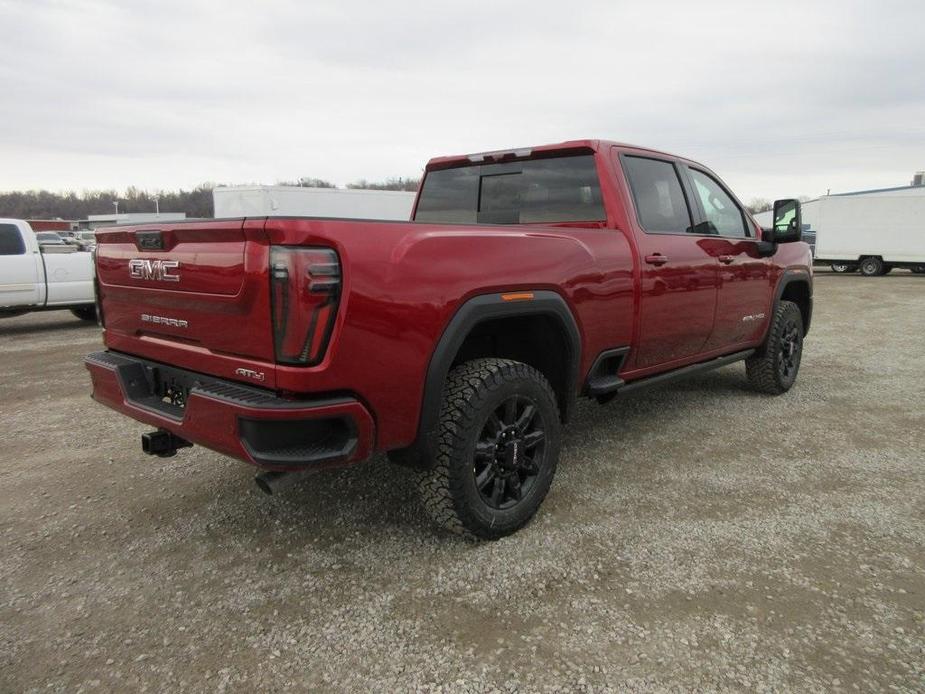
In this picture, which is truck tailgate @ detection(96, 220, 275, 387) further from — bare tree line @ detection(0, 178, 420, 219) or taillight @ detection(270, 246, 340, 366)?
bare tree line @ detection(0, 178, 420, 219)

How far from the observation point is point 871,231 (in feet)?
72.3

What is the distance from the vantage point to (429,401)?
8.40ft

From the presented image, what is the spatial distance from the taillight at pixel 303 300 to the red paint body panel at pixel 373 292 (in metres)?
0.03

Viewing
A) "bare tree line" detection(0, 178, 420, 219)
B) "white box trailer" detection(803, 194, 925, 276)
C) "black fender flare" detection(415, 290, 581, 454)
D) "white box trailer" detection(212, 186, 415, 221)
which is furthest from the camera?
"bare tree line" detection(0, 178, 420, 219)

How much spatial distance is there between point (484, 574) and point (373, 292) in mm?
1275

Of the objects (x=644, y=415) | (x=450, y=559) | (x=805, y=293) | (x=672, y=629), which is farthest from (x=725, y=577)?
(x=805, y=293)

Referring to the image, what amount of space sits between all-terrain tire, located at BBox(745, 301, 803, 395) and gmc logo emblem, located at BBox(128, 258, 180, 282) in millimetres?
A: 4610

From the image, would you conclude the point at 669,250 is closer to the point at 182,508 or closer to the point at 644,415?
the point at 644,415

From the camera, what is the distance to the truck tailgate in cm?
227

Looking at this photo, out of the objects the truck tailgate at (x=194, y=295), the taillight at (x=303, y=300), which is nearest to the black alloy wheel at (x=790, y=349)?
the taillight at (x=303, y=300)

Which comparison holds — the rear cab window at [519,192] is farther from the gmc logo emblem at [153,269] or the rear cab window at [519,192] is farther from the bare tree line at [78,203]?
the bare tree line at [78,203]

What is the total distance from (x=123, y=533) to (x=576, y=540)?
216 cm

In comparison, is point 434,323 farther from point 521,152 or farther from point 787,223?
point 787,223

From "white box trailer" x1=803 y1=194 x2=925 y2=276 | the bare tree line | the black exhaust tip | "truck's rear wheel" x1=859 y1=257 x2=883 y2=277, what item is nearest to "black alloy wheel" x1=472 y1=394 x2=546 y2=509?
the black exhaust tip
